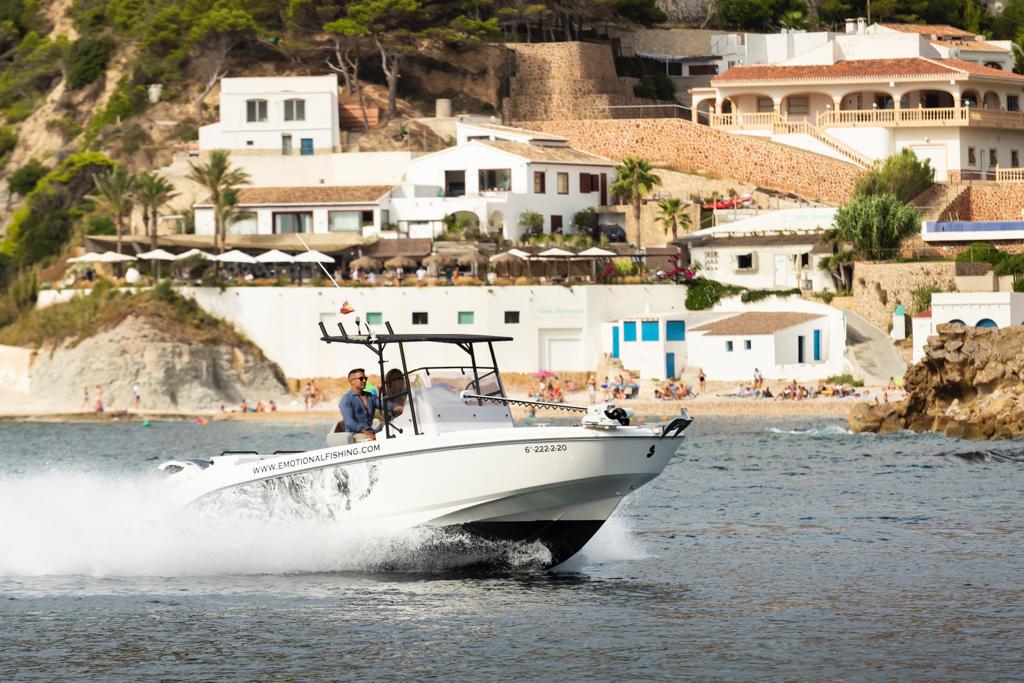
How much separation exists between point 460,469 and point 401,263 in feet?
181

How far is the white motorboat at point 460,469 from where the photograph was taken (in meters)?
25.8

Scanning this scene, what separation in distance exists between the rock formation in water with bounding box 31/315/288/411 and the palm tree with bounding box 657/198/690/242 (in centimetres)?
1924

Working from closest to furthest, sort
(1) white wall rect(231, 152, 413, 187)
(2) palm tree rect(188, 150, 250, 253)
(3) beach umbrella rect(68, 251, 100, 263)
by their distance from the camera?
(3) beach umbrella rect(68, 251, 100, 263)
(2) palm tree rect(188, 150, 250, 253)
(1) white wall rect(231, 152, 413, 187)

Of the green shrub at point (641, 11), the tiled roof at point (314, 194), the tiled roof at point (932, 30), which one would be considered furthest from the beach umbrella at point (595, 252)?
the tiled roof at point (932, 30)

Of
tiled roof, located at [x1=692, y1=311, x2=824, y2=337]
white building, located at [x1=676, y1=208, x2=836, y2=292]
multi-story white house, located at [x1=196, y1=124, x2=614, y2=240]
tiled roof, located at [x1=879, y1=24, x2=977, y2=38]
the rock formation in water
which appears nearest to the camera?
tiled roof, located at [x1=692, y1=311, x2=824, y2=337]

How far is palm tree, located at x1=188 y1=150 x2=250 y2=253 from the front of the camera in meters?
82.8

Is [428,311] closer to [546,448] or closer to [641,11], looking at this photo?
[641,11]

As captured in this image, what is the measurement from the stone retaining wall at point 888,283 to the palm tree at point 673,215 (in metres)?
10.5

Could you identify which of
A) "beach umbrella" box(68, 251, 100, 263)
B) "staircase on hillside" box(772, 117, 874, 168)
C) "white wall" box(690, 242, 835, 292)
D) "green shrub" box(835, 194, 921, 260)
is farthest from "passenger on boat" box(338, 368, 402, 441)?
"staircase on hillside" box(772, 117, 874, 168)

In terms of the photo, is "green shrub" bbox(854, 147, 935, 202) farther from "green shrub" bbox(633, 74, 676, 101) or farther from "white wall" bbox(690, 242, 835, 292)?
"green shrub" bbox(633, 74, 676, 101)

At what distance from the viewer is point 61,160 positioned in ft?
322

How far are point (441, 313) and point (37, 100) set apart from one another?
38415mm

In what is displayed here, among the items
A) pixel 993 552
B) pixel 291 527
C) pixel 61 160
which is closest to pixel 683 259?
pixel 61 160

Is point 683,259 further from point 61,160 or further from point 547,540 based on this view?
point 547,540
